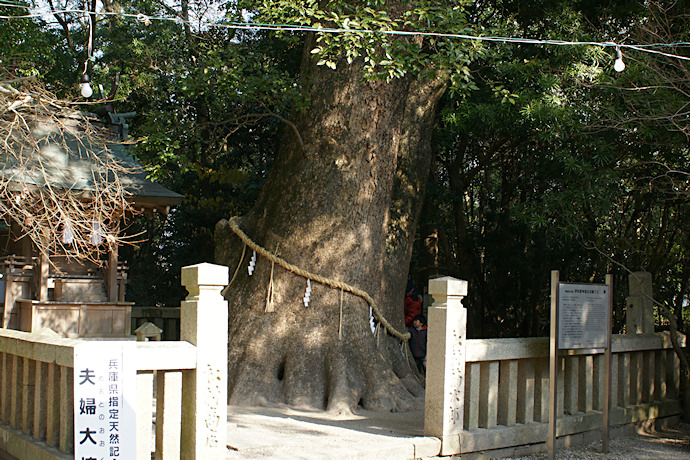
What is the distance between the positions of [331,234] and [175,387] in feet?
11.0

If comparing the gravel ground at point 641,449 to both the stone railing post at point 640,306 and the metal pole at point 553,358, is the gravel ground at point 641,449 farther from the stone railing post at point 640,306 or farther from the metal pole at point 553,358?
the stone railing post at point 640,306

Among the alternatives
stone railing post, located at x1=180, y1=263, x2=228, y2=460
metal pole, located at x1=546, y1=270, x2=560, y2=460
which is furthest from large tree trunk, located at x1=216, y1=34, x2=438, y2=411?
stone railing post, located at x1=180, y1=263, x2=228, y2=460

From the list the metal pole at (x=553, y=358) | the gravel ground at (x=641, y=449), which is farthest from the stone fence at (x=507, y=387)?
the metal pole at (x=553, y=358)

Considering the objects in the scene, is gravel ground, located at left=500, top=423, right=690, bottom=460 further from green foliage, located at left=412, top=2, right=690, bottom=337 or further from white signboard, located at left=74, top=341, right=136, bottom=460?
white signboard, located at left=74, top=341, right=136, bottom=460

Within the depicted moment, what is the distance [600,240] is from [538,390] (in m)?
4.64

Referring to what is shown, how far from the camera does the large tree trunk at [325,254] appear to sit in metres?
7.09

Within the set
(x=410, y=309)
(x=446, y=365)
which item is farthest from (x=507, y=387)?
(x=410, y=309)

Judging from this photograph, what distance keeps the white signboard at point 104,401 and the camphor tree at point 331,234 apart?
2.91m

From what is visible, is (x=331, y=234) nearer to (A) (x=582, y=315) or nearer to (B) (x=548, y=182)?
(A) (x=582, y=315)

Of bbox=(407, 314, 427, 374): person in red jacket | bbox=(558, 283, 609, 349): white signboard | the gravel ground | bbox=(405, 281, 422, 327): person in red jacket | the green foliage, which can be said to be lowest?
the gravel ground

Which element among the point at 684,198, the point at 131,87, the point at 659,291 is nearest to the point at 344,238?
the point at 684,198

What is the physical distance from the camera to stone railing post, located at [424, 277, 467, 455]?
5371 mm

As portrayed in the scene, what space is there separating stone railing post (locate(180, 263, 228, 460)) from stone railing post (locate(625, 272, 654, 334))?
5.17 m

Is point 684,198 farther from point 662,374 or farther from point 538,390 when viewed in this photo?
point 538,390
